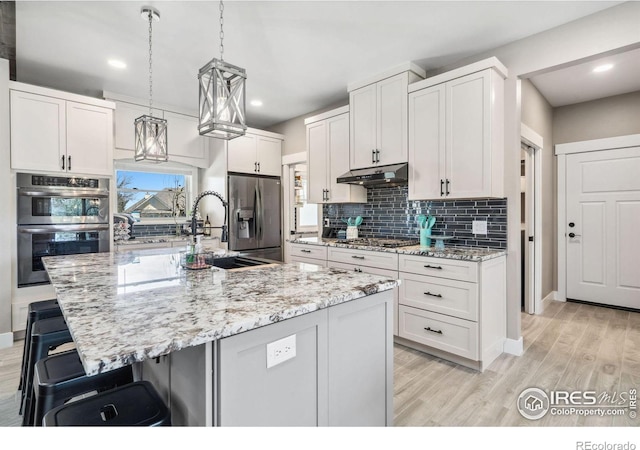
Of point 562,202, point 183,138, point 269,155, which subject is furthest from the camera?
point 269,155

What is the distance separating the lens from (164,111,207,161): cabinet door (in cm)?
433

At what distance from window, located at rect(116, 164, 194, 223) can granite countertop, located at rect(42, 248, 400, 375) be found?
8.42 ft

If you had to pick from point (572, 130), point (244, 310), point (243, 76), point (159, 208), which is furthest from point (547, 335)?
point (159, 208)

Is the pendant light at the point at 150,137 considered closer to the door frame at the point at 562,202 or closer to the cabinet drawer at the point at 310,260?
the cabinet drawer at the point at 310,260

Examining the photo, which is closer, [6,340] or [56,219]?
[6,340]

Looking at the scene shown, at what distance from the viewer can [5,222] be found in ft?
9.87

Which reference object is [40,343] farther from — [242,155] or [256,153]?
[256,153]

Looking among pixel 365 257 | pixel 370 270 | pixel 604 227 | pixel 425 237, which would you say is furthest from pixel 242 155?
pixel 604 227

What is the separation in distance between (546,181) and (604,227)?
Answer: 89 cm

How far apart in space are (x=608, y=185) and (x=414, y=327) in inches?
131

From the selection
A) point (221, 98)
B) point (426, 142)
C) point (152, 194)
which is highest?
point (426, 142)

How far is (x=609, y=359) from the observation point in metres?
2.65

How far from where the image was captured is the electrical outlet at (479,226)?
9.80 feet

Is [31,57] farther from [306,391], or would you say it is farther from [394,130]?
[306,391]
